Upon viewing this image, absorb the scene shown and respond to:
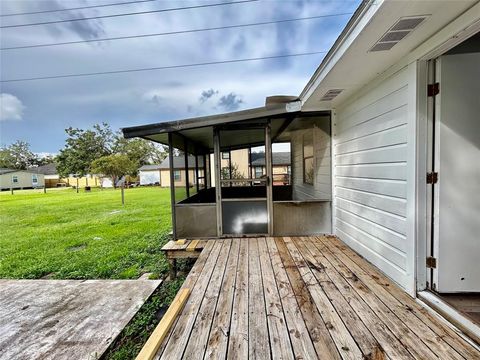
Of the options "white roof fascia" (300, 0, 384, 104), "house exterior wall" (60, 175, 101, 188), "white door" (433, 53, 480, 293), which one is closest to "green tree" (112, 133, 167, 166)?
"house exterior wall" (60, 175, 101, 188)

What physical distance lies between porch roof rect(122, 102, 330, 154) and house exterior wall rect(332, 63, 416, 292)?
793mm

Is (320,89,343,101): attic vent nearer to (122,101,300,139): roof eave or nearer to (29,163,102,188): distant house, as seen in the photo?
(122,101,300,139): roof eave

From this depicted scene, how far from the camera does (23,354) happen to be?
6.84 ft

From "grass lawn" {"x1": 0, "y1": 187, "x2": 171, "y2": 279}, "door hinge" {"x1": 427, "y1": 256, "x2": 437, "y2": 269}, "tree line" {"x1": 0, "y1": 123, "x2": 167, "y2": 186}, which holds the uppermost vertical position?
"tree line" {"x1": 0, "y1": 123, "x2": 167, "y2": 186}

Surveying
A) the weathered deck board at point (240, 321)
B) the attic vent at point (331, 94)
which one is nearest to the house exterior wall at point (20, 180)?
the weathered deck board at point (240, 321)

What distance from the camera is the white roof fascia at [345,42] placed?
4.88ft

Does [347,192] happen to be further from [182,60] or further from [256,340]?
[182,60]

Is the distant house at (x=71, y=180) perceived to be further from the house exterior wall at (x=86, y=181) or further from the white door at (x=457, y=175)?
the white door at (x=457, y=175)

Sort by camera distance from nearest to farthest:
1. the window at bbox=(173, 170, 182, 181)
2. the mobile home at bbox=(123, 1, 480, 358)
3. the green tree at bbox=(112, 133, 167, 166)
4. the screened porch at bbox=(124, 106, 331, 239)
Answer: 1. the mobile home at bbox=(123, 1, 480, 358)
2. the screened porch at bbox=(124, 106, 331, 239)
3. the window at bbox=(173, 170, 182, 181)
4. the green tree at bbox=(112, 133, 167, 166)

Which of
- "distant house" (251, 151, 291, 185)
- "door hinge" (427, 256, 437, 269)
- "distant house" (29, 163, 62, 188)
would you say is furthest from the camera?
"distant house" (29, 163, 62, 188)

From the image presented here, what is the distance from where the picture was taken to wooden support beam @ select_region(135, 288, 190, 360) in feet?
4.86

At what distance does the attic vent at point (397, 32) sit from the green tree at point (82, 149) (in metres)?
33.7

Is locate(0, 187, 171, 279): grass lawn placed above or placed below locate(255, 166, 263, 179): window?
below

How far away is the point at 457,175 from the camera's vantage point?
1.97 metres
